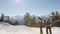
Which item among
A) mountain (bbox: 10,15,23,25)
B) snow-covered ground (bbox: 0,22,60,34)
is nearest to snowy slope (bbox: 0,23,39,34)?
snow-covered ground (bbox: 0,22,60,34)

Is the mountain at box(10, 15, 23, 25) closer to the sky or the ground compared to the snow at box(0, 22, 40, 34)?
closer to the sky

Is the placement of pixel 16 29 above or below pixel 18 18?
below

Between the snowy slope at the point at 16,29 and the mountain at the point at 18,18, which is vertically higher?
the mountain at the point at 18,18

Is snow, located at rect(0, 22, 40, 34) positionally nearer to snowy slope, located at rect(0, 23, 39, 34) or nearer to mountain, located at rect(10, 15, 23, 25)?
snowy slope, located at rect(0, 23, 39, 34)

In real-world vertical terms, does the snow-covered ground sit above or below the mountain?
below

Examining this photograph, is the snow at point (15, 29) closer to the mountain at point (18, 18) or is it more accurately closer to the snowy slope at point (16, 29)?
the snowy slope at point (16, 29)

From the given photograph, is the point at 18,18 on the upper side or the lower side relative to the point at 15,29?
upper

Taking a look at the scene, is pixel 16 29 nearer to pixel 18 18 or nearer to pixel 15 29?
pixel 15 29

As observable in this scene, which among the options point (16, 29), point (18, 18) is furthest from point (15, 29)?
point (18, 18)

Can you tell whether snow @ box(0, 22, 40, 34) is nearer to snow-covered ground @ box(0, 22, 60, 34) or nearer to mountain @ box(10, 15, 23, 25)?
snow-covered ground @ box(0, 22, 60, 34)

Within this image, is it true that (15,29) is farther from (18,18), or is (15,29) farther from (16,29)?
(18,18)

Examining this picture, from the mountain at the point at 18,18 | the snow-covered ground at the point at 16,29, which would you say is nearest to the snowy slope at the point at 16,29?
the snow-covered ground at the point at 16,29

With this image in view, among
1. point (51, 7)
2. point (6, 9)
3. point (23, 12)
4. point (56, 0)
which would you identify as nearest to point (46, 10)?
point (51, 7)

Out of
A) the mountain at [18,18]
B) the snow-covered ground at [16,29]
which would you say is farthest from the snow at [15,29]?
the mountain at [18,18]
